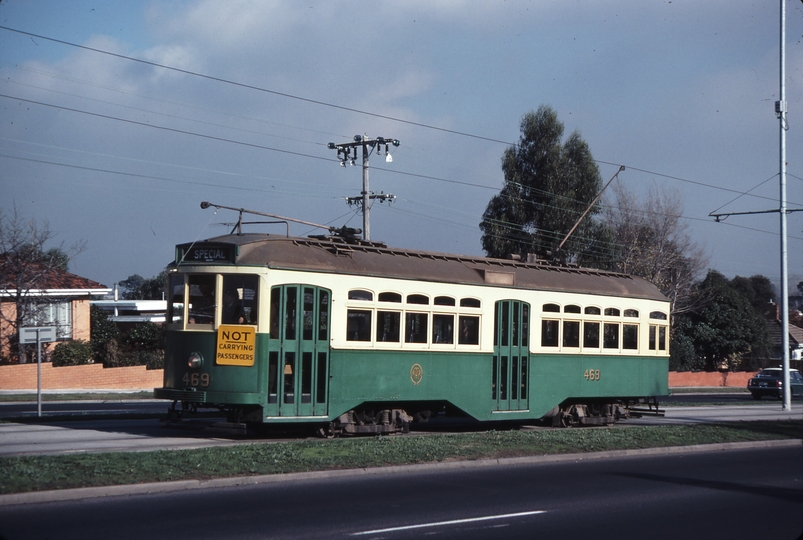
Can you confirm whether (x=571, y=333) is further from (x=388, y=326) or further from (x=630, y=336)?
(x=388, y=326)

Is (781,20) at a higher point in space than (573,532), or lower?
higher

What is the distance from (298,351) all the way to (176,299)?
2.36 meters

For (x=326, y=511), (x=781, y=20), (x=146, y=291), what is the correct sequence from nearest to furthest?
1. (x=326, y=511)
2. (x=781, y=20)
3. (x=146, y=291)

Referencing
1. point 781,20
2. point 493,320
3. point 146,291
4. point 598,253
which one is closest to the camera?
point 493,320

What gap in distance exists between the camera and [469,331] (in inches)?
706

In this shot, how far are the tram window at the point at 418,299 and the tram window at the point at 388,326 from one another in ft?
1.34

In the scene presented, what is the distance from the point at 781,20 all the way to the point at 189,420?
2403cm

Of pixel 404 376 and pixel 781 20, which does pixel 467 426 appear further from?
pixel 781 20

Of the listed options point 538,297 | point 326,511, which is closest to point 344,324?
point 538,297

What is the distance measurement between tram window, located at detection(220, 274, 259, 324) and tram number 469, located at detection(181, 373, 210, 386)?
3.13 feet

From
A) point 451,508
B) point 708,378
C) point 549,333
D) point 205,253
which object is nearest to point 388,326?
point 205,253

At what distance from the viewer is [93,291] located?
39.5 metres

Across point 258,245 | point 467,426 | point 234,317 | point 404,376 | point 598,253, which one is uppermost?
point 598,253

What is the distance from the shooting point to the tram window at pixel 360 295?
16.0 metres
